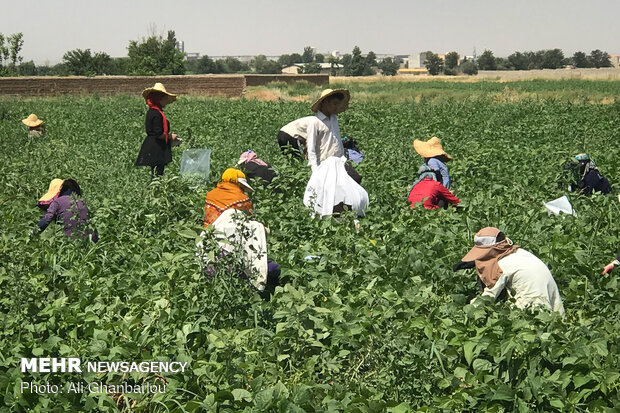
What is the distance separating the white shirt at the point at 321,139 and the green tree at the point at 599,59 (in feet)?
501

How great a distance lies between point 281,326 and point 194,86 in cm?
2798

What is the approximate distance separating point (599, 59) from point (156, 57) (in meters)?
116

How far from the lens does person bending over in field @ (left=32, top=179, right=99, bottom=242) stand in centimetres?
589

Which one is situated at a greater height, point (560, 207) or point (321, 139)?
point (321, 139)

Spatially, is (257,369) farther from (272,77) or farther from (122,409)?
(272,77)

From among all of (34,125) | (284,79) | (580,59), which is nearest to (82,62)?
(284,79)

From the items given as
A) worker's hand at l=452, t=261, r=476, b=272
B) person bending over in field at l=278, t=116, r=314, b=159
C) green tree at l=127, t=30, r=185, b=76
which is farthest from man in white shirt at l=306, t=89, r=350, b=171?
green tree at l=127, t=30, r=185, b=76

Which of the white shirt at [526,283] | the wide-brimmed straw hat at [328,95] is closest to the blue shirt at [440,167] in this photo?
the wide-brimmed straw hat at [328,95]

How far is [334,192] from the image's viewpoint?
6.61 metres

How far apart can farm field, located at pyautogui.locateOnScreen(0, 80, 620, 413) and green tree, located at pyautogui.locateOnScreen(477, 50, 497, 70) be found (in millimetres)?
137141

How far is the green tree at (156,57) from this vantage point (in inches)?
2432

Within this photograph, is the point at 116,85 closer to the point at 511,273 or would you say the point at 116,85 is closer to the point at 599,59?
the point at 511,273

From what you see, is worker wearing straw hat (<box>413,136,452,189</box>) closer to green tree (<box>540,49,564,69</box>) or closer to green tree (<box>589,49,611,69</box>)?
green tree (<box>540,49,564,69</box>)

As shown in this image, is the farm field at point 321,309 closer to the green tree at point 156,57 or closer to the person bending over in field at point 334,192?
the person bending over in field at point 334,192
